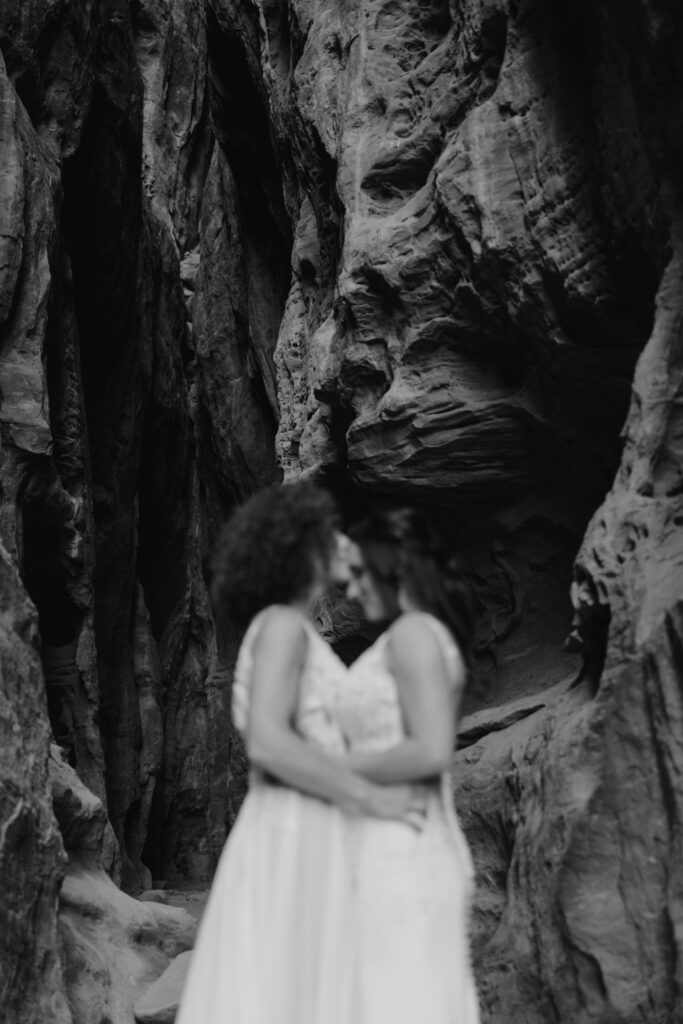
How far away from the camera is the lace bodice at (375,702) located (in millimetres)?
2480

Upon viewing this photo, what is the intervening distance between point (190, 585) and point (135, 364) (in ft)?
17.6

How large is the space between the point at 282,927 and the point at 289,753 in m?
0.38

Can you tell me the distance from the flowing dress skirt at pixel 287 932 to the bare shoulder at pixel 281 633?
311 millimetres

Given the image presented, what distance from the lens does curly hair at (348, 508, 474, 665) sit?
2.59 metres

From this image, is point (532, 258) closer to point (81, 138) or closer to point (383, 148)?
point (383, 148)

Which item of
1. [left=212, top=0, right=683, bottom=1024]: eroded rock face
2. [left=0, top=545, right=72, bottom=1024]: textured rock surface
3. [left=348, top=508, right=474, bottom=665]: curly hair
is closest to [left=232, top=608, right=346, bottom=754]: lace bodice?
[left=348, top=508, right=474, bottom=665]: curly hair

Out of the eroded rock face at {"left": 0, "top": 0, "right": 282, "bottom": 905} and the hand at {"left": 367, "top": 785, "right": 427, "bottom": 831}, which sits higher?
the eroded rock face at {"left": 0, "top": 0, "right": 282, "bottom": 905}

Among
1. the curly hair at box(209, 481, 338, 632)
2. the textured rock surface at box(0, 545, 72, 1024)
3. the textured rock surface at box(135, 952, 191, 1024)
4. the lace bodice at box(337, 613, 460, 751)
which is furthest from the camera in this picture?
the textured rock surface at box(135, 952, 191, 1024)

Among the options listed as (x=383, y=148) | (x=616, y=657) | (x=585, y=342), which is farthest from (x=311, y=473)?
(x=616, y=657)

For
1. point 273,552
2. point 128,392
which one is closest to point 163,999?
point 273,552

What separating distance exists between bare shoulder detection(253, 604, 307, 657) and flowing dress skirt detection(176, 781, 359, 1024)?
1.02ft

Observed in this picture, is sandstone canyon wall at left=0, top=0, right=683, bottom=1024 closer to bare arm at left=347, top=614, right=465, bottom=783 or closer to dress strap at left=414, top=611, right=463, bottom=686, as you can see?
dress strap at left=414, top=611, right=463, bottom=686

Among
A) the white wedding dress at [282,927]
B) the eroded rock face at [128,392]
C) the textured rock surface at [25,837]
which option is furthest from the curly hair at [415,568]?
the eroded rock face at [128,392]

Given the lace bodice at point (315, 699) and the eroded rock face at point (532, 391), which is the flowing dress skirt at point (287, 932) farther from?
the eroded rock face at point (532, 391)
